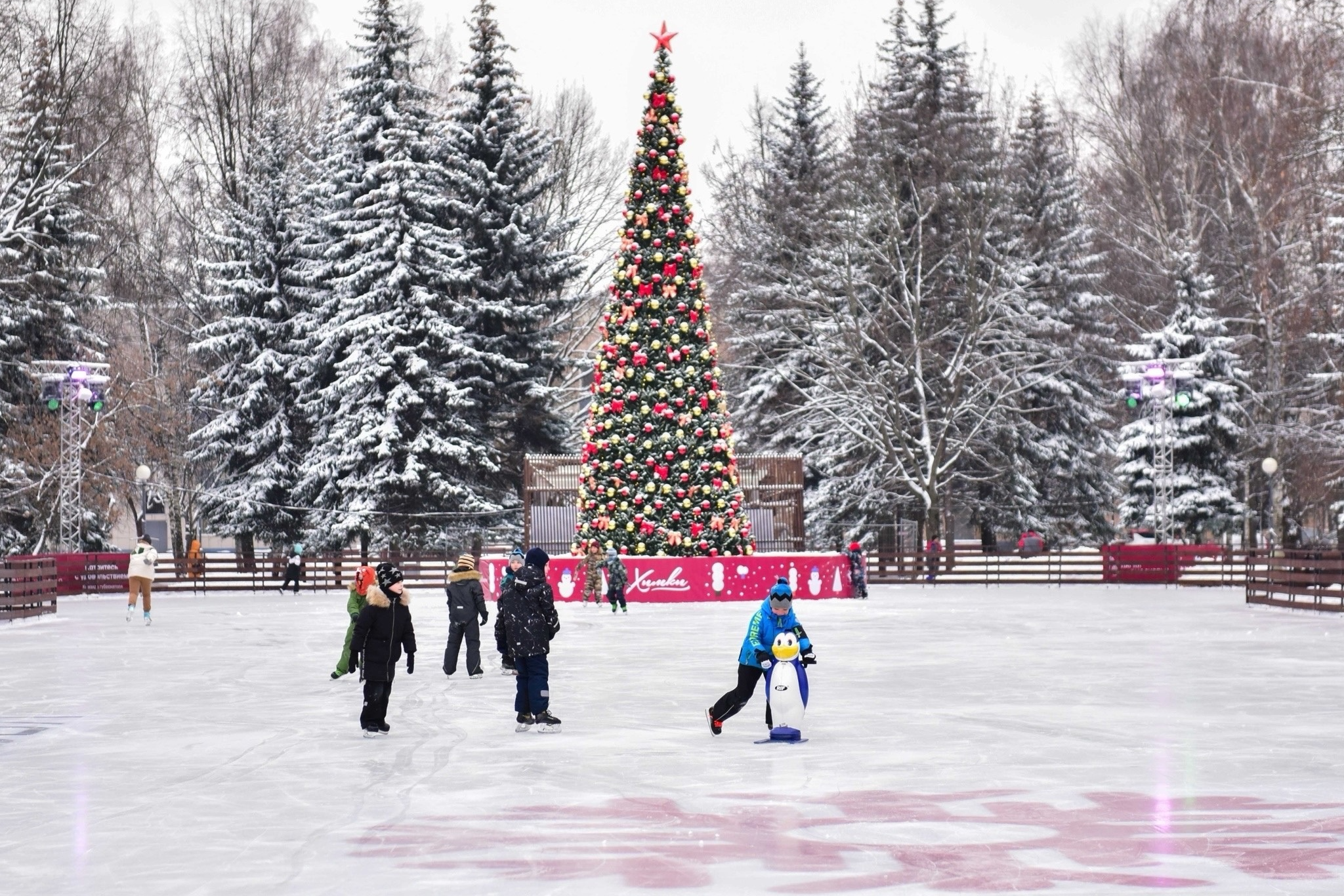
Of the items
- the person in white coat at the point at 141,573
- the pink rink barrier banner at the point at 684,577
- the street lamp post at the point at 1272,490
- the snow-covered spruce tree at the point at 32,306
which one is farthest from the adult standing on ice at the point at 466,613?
the street lamp post at the point at 1272,490

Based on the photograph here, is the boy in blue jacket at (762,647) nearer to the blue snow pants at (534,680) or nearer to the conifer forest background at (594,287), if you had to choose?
the blue snow pants at (534,680)

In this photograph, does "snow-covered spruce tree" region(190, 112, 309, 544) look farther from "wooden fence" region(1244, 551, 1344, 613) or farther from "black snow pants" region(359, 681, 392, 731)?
"black snow pants" region(359, 681, 392, 731)

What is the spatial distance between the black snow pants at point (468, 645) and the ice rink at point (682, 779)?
0.24 meters

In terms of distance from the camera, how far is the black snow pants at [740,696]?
12.1 meters

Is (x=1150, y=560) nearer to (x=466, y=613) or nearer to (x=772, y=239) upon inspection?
(x=772, y=239)

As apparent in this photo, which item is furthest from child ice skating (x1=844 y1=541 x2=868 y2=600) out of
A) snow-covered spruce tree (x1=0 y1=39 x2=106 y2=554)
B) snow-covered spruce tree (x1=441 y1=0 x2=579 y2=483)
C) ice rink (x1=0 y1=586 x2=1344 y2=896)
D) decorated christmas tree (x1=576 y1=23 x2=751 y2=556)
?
snow-covered spruce tree (x1=0 y1=39 x2=106 y2=554)

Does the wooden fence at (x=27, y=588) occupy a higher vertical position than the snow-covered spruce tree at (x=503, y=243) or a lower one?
lower

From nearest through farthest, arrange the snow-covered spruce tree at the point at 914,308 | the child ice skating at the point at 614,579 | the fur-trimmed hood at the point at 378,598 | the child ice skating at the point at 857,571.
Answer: the fur-trimmed hood at the point at 378,598 < the child ice skating at the point at 614,579 < the child ice skating at the point at 857,571 < the snow-covered spruce tree at the point at 914,308

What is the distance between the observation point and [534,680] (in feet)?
41.7

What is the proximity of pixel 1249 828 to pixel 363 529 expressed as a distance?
40.3 metres

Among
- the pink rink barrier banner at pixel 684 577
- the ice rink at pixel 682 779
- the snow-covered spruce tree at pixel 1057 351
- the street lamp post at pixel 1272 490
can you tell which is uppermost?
the snow-covered spruce tree at pixel 1057 351

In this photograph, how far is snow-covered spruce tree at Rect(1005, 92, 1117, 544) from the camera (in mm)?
49344

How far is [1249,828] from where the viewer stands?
832 centimetres

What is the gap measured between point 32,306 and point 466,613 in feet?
106
